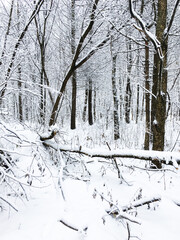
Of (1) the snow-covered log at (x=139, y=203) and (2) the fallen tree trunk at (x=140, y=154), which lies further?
(2) the fallen tree trunk at (x=140, y=154)

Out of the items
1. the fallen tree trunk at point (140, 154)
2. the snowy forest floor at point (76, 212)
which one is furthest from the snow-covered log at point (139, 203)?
the fallen tree trunk at point (140, 154)

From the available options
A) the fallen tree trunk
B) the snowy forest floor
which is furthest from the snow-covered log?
the fallen tree trunk

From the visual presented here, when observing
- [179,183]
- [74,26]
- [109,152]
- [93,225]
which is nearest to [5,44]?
[109,152]

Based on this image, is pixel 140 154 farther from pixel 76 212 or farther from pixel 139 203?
pixel 76 212

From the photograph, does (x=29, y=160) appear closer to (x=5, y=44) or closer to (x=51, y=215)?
(x=51, y=215)

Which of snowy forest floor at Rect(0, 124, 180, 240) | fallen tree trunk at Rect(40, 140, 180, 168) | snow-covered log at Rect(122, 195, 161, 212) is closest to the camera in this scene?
snowy forest floor at Rect(0, 124, 180, 240)

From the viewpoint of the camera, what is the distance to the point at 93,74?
11.8 metres

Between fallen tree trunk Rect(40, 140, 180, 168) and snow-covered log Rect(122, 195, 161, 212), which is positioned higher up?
fallen tree trunk Rect(40, 140, 180, 168)

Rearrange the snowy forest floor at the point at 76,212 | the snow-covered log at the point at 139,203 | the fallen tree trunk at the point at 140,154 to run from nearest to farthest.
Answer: the snowy forest floor at the point at 76,212 < the snow-covered log at the point at 139,203 < the fallen tree trunk at the point at 140,154

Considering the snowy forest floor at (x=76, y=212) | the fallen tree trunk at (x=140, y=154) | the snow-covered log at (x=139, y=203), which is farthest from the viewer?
the fallen tree trunk at (x=140, y=154)

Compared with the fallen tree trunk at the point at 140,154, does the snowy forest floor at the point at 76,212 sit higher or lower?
lower

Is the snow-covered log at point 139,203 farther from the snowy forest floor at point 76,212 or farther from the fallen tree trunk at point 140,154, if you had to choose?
the fallen tree trunk at point 140,154

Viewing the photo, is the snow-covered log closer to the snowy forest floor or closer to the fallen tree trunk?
the snowy forest floor

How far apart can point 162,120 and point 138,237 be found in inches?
78.5
